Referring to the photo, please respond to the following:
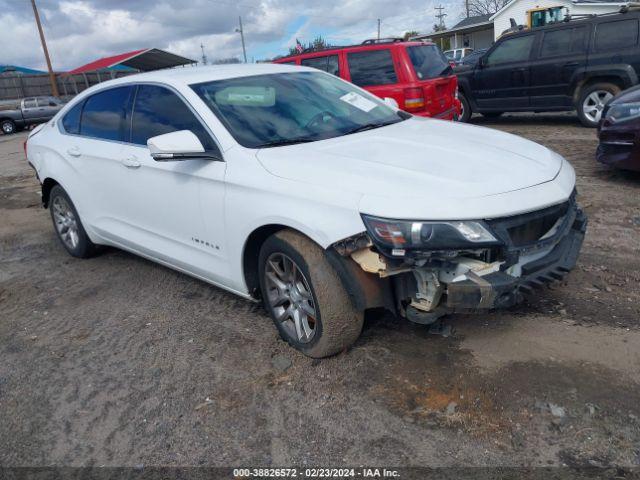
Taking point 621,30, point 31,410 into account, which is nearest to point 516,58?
point 621,30

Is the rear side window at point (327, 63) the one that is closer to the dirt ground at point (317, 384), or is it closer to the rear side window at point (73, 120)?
the rear side window at point (73, 120)

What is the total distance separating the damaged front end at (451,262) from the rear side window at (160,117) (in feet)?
4.22

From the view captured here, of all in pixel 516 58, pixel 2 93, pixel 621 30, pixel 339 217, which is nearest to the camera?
pixel 339 217

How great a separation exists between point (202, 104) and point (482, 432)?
8.28 ft

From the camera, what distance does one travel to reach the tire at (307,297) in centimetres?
290

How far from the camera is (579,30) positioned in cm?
962

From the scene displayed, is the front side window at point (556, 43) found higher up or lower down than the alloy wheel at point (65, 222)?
higher up

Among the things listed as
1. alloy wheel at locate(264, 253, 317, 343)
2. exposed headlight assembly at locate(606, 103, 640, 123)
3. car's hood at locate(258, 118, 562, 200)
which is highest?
car's hood at locate(258, 118, 562, 200)

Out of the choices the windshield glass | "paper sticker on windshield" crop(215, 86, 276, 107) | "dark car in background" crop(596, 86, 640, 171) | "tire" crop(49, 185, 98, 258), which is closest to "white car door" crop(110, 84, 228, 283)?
"paper sticker on windshield" crop(215, 86, 276, 107)

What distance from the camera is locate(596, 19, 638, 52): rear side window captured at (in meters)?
9.09

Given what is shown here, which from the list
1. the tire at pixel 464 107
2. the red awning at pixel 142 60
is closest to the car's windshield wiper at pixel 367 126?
the tire at pixel 464 107

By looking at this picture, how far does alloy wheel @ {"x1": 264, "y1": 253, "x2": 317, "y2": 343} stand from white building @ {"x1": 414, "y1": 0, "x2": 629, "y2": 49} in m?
32.0

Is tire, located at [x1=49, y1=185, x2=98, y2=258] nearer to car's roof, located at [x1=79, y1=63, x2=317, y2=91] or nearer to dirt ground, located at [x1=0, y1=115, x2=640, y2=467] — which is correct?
dirt ground, located at [x1=0, y1=115, x2=640, y2=467]

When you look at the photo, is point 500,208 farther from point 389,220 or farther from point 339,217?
point 339,217
